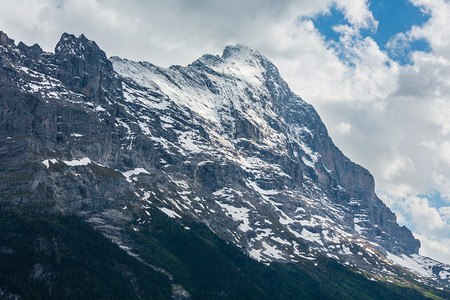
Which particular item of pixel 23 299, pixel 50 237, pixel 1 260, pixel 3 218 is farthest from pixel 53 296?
pixel 3 218

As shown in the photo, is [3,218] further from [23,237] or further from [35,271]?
[35,271]

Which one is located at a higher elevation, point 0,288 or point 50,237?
point 50,237

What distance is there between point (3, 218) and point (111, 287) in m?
51.7

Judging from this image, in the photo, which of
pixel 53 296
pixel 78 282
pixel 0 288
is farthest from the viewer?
pixel 78 282

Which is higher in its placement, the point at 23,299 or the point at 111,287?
the point at 111,287

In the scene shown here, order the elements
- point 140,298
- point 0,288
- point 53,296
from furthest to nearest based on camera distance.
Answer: point 140,298
point 53,296
point 0,288

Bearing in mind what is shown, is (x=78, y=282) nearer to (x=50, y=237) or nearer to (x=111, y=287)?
(x=111, y=287)

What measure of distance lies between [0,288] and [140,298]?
182 ft

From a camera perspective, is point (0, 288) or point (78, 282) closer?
point (0, 288)

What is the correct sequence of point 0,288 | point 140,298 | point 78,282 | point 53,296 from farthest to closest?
point 140,298
point 78,282
point 53,296
point 0,288

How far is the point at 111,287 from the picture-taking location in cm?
19025

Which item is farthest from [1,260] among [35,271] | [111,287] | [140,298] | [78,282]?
[140,298]

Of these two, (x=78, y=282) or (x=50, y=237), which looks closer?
(x=78, y=282)

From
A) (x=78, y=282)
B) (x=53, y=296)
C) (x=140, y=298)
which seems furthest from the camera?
(x=140, y=298)
